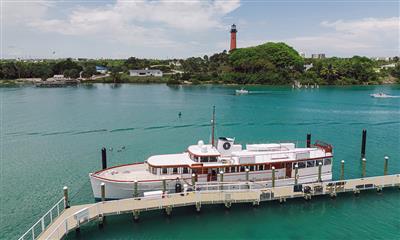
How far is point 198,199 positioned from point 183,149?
882 inches

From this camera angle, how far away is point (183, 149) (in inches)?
2069

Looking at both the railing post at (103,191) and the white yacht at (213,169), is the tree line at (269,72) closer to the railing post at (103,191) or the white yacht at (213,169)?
the white yacht at (213,169)

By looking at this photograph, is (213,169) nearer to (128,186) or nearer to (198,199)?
(198,199)

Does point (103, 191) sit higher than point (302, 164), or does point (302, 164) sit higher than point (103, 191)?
point (302, 164)

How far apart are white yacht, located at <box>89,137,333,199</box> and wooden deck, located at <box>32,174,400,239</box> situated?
179cm

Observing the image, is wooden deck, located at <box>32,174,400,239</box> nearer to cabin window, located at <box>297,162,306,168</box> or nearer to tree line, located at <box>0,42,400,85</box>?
cabin window, located at <box>297,162,306,168</box>

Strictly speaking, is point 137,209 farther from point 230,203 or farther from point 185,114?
point 185,114

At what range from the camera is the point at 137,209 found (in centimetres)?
2884

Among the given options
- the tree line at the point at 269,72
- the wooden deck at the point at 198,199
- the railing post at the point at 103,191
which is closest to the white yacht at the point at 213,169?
the railing post at the point at 103,191

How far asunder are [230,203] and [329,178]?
1287 cm

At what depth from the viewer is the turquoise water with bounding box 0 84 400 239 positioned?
95.6 feet

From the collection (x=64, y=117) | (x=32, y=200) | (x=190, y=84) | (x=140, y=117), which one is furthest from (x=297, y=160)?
(x=190, y=84)

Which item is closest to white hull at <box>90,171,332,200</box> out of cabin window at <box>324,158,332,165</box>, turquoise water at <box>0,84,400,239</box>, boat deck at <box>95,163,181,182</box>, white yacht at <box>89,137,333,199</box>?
white yacht at <box>89,137,333,199</box>

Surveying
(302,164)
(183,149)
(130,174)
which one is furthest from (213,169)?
(183,149)
